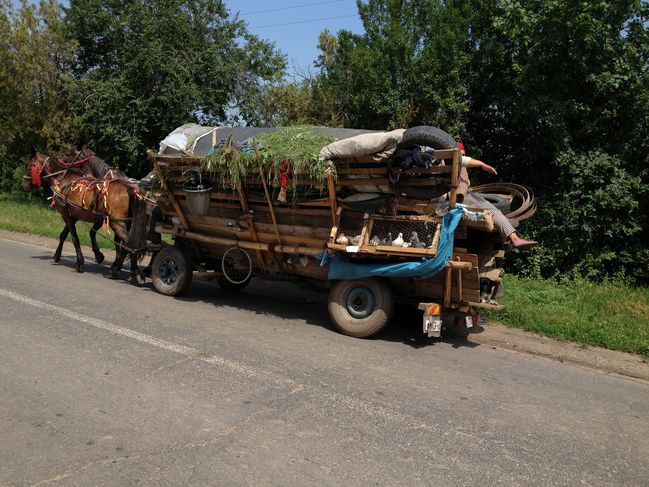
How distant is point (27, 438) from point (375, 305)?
395cm

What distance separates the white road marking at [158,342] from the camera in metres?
5.49

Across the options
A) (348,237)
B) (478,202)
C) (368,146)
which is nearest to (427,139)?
(368,146)

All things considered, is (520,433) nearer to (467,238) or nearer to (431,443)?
(431,443)

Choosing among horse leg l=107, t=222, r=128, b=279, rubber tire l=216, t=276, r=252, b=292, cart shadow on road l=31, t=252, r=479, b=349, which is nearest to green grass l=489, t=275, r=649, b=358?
cart shadow on road l=31, t=252, r=479, b=349

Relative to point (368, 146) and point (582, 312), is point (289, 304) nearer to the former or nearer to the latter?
point (368, 146)

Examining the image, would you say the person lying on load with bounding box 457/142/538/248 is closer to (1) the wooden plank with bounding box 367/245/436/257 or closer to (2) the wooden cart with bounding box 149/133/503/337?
(2) the wooden cart with bounding box 149/133/503/337

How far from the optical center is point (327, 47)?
16359mm

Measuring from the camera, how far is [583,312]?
8688mm

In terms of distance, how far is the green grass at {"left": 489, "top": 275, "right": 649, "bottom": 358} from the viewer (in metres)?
7.43

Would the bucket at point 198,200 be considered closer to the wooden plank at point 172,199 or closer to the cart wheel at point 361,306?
the wooden plank at point 172,199

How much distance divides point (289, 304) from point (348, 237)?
246 centimetres

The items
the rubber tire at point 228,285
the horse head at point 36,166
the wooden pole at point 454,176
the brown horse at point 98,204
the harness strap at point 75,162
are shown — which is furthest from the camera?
the horse head at point 36,166

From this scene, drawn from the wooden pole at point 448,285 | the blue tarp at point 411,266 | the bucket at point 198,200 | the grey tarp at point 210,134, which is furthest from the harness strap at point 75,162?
the wooden pole at point 448,285

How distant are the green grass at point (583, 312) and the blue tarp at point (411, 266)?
88.4 inches
